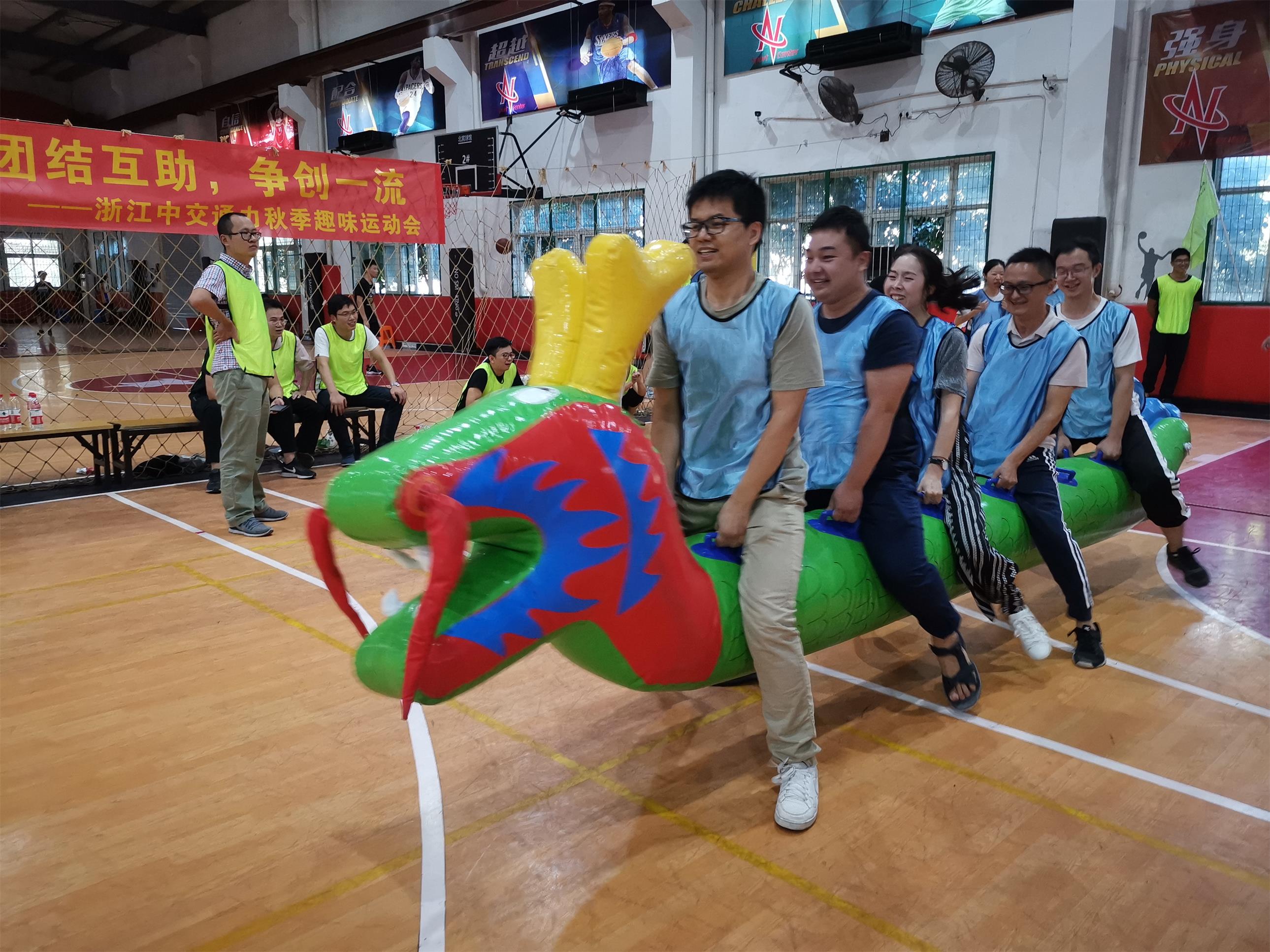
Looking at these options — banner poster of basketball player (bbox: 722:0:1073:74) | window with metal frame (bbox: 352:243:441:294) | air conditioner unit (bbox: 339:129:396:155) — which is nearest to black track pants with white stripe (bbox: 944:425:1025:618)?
banner poster of basketball player (bbox: 722:0:1073:74)

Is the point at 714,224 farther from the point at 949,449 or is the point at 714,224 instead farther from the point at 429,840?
the point at 429,840

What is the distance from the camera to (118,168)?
5945 mm

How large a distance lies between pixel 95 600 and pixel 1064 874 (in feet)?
12.8

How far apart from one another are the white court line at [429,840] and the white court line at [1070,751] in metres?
1.41

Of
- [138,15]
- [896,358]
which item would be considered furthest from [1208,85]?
[138,15]

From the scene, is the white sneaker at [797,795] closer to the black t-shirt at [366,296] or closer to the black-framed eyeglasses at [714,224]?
the black-framed eyeglasses at [714,224]

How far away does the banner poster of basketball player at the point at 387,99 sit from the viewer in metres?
16.2

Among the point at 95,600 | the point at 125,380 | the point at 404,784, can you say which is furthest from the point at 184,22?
the point at 404,784

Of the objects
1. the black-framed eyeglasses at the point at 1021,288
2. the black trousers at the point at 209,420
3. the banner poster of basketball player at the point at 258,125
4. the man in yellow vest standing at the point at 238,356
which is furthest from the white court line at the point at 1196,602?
the banner poster of basketball player at the point at 258,125

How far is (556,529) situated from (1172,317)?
30.9ft

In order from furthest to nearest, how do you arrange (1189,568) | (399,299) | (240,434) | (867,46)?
(399,299), (867,46), (240,434), (1189,568)

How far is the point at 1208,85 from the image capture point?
345 inches

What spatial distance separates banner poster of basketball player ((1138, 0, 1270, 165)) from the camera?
8.51 m

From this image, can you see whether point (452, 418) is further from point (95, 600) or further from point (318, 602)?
point (95, 600)
